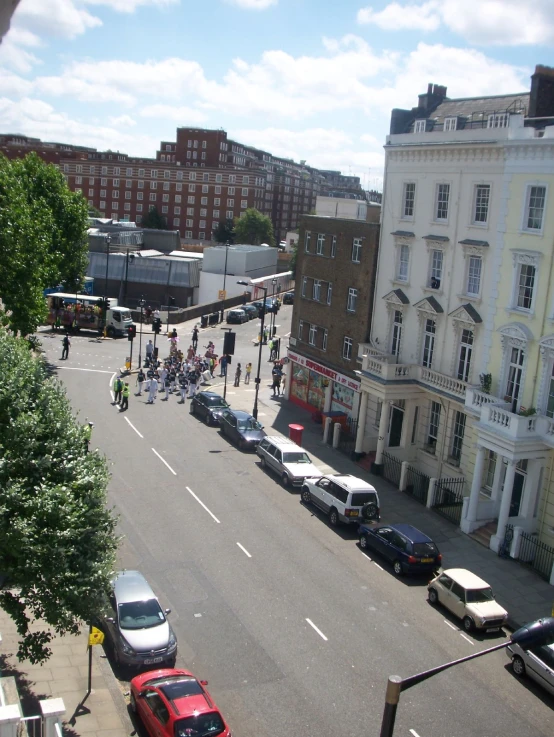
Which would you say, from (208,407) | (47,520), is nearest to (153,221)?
(208,407)

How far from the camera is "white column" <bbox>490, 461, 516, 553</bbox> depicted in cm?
2555

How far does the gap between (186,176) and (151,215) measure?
9394mm

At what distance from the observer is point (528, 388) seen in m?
26.6

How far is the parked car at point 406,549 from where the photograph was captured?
77.9 ft

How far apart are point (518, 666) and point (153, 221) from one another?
391 ft

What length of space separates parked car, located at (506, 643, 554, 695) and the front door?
15420 mm

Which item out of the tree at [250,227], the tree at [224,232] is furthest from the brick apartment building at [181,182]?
the tree at [250,227]

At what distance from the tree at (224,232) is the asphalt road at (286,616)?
97801 millimetres

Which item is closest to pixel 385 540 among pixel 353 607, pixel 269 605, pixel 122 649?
pixel 353 607

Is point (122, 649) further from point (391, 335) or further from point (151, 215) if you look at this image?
point (151, 215)

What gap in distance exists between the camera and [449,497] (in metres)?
29.9

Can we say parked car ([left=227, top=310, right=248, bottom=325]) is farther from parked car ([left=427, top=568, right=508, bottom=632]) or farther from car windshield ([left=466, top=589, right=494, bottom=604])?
car windshield ([left=466, top=589, right=494, bottom=604])

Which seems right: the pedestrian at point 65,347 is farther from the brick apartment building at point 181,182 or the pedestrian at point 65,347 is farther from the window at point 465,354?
the brick apartment building at point 181,182

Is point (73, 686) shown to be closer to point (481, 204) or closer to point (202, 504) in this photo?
point (202, 504)
